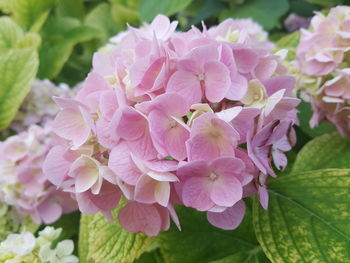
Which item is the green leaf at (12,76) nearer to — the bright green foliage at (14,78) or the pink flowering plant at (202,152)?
the bright green foliage at (14,78)

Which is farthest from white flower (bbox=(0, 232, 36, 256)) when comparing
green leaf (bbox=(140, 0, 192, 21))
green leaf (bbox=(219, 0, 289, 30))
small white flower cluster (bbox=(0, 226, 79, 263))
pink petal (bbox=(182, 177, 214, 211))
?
green leaf (bbox=(219, 0, 289, 30))

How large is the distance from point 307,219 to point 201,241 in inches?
7.2

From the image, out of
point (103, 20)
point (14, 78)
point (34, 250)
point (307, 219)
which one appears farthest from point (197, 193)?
point (103, 20)

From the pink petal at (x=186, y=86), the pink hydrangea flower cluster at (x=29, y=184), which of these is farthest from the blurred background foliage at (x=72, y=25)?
the pink petal at (x=186, y=86)

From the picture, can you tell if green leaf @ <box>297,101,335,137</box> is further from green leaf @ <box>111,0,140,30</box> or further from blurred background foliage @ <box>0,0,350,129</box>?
green leaf @ <box>111,0,140,30</box>

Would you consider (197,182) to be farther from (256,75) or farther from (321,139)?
(321,139)

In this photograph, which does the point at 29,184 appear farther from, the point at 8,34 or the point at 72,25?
the point at 72,25

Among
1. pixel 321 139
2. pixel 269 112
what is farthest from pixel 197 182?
pixel 321 139

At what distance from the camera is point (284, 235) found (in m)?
0.56

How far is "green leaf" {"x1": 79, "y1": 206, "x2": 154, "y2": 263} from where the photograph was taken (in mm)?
604

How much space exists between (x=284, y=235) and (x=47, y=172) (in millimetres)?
285

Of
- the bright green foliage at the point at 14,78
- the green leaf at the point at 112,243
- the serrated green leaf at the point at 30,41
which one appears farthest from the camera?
the serrated green leaf at the point at 30,41

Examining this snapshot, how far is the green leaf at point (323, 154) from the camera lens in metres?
0.75

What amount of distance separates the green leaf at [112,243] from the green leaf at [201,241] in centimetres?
7
